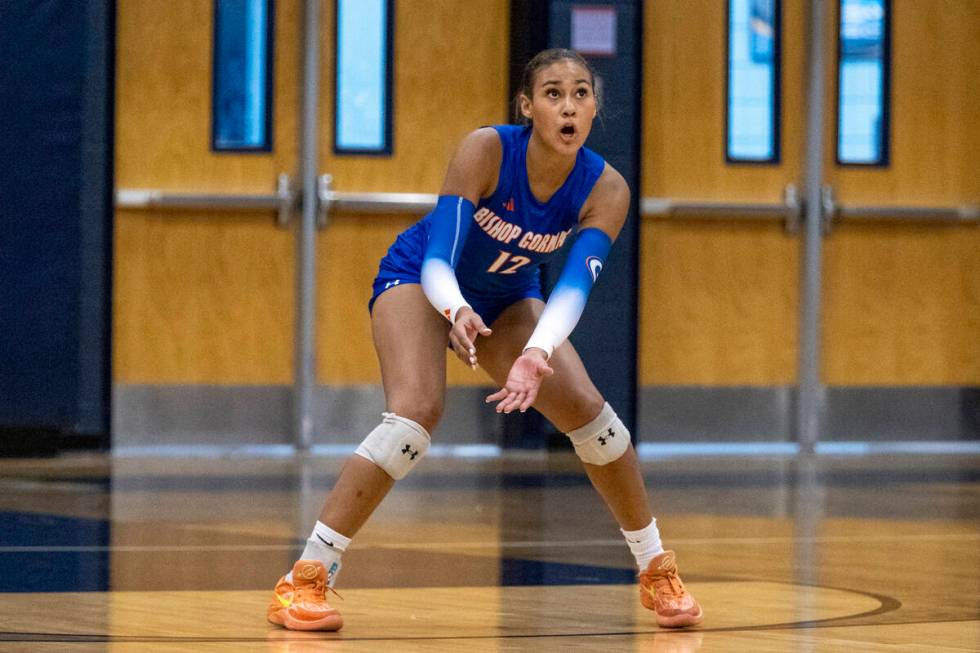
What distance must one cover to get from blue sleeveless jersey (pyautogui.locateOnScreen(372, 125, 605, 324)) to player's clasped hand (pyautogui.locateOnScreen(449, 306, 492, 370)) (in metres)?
0.37

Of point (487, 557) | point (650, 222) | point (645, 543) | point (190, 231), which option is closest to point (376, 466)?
point (645, 543)

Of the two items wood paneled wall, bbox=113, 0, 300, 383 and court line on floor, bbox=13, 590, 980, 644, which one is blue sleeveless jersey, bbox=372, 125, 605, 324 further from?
wood paneled wall, bbox=113, 0, 300, 383

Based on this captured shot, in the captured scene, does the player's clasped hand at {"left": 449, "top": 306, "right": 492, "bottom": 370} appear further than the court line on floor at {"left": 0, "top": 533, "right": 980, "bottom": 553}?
No

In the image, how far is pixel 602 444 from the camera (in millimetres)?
4242

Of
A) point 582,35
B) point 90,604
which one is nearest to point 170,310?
point 582,35

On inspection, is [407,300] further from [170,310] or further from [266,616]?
[170,310]

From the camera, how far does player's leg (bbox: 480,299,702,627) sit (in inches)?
166

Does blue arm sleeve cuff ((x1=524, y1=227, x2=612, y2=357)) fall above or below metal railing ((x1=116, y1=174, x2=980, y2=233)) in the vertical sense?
Result: below

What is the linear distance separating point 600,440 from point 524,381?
0.46 m

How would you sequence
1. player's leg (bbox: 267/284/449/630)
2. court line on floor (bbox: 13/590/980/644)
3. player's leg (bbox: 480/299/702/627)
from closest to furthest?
court line on floor (bbox: 13/590/980/644), player's leg (bbox: 267/284/449/630), player's leg (bbox: 480/299/702/627)

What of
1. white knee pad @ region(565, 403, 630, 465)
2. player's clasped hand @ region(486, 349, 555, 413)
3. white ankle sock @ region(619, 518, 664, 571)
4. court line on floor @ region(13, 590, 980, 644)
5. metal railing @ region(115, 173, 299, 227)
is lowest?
court line on floor @ region(13, 590, 980, 644)

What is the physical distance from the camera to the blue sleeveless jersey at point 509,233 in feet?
14.0

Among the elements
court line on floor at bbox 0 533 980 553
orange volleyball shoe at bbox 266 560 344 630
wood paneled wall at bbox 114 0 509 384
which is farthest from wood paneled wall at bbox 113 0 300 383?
orange volleyball shoe at bbox 266 560 344 630

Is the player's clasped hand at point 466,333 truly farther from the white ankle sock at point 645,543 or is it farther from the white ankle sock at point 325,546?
the white ankle sock at point 645,543
